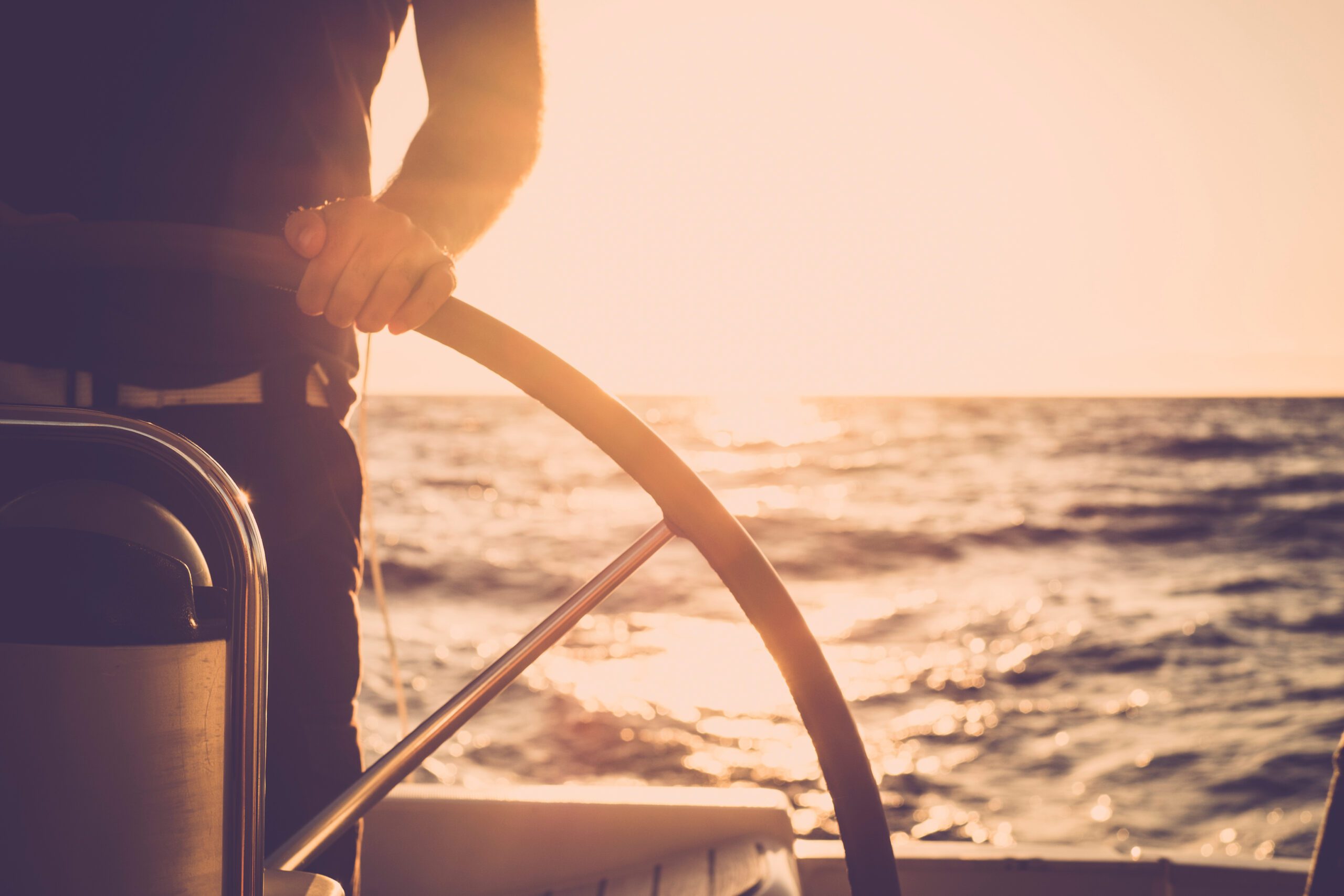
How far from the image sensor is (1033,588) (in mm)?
9578

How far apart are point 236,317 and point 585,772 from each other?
14.1 ft

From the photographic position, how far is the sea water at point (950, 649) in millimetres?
4566

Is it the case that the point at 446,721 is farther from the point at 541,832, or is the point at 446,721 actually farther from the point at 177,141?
the point at 541,832

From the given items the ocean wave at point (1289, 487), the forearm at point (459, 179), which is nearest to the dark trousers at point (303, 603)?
the forearm at point (459, 179)

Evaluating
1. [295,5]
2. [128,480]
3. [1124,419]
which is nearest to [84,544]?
[128,480]

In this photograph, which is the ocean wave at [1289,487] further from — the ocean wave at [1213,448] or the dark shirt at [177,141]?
the dark shirt at [177,141]

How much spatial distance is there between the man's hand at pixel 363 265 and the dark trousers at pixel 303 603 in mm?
335

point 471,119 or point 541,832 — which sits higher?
point 471,119

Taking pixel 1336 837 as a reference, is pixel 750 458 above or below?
above

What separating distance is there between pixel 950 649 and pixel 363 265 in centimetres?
699

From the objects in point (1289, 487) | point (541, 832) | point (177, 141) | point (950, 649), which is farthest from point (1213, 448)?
point (177, 141)

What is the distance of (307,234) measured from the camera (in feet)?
2.07

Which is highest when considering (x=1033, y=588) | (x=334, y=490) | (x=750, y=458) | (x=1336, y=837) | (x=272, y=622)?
(x=750, y=458)

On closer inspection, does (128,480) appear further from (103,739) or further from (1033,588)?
(1033,588)
